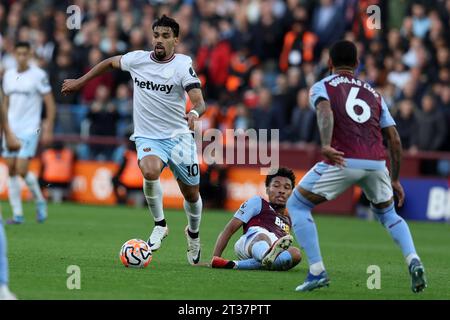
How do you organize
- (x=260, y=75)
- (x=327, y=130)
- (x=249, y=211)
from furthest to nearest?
(x=260, y=75) < (x=249, y=211) < (x=327, y=130)

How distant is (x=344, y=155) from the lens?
9383 mm

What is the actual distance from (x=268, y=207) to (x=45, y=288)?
333cm

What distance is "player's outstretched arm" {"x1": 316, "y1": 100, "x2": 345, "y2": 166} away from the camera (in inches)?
362

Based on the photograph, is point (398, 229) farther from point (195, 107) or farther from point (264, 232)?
point (195, 107)

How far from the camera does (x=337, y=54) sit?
9.52 meters

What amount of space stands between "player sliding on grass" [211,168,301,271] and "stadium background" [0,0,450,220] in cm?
1063

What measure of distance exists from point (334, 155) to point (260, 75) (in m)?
15.1

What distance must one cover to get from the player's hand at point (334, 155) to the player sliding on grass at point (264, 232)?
202 centimetres

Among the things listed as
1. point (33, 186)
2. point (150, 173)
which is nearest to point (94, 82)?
point (33, 186)

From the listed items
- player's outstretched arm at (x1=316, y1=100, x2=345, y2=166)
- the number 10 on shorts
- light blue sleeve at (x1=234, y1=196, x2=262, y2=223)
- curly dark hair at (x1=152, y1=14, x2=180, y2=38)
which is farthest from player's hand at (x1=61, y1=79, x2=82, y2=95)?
player's outstretched arm at (x1=316, y1=100, x2=345, y2=166)

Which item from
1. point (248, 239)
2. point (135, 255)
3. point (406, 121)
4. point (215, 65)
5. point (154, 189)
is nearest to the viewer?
point (135, 255)

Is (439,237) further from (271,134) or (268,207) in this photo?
(268,207)

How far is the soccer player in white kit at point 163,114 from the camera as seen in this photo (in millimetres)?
11898
